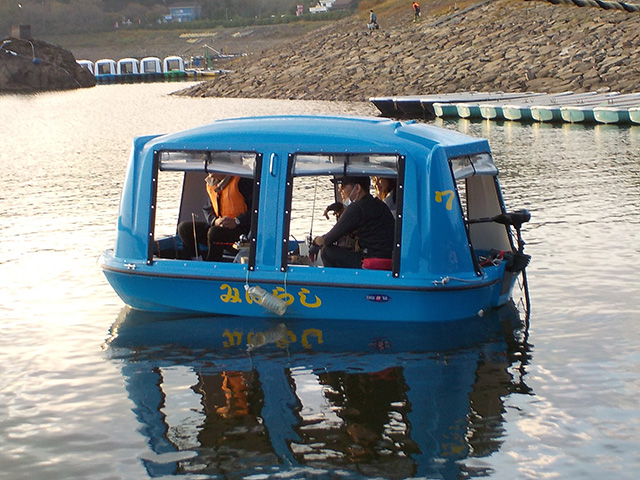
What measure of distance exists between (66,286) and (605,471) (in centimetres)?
877

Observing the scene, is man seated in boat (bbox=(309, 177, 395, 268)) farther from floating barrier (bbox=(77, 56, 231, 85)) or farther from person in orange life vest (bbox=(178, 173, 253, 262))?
floating barrier (bbox=(77, 56, 231, 85))

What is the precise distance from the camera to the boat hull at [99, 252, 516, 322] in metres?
11.0

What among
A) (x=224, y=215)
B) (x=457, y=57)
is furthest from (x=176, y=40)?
(x=224, y=215)

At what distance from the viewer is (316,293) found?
11.4 metres

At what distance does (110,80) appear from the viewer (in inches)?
4771

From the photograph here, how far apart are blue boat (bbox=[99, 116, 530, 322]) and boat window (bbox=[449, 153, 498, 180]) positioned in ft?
0.06

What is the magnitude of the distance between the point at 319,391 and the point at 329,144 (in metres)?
2.74

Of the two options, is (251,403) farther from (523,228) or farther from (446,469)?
(523,228)

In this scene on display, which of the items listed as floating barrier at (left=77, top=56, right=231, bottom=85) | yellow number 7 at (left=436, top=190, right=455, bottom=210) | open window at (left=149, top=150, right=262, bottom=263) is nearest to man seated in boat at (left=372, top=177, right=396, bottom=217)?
yellow number 7 at (left=436, top=190, right=455, bottom=210)

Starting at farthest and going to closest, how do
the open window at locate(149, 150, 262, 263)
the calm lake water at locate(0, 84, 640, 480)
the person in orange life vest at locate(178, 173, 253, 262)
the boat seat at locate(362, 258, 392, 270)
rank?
the person in orange life vest at locate(178, 173, 253, 262)
the open window at locate(149, 150, 262, 263)
the boat seat at locate(362, 258, 392, 270)
the calm lake water at locate(0, 84, 640, 480)

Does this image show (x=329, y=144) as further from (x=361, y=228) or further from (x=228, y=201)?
(x=228, y=201)

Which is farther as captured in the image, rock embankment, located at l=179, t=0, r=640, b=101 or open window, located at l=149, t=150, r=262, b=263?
rock embankment, located at l=179, t=0, r=640, b=101

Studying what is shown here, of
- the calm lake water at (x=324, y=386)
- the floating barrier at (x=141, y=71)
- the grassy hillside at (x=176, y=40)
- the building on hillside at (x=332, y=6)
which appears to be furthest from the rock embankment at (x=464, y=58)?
the building on hillside at (x=332, y=6)

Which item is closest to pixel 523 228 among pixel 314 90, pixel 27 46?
pixel 314 90
